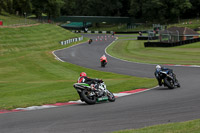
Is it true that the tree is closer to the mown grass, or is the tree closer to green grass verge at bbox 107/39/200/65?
the mown grass

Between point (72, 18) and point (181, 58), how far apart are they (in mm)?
97100

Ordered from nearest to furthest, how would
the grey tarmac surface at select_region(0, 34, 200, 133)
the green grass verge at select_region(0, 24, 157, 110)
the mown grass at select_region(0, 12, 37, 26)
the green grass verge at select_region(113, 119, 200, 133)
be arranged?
1. the green grass verge at select_region(113, 119, 200, 133)
2. the grey tarmac surface at select_region(0, 34, 200, 133)
3. the green grass verge at select_region(0, 24, 157, 110)
4. the mown grass at select_region(0, 12, 37, 26)

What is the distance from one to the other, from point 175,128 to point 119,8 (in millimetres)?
145966

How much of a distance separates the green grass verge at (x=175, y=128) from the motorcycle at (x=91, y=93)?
523 centimetres

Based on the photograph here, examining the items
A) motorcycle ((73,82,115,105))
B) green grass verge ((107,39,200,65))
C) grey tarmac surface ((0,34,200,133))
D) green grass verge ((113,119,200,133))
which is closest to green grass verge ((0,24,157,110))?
motorcycle ((73,82,115,105))

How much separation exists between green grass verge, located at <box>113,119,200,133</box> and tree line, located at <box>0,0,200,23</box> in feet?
355

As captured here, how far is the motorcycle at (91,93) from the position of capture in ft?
50.4

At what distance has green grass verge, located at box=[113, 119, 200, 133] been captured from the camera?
9.76 m

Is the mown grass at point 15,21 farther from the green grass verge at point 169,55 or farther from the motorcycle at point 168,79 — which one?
the motorcycle at point 168,79

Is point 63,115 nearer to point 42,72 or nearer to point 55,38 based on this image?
point 42,72

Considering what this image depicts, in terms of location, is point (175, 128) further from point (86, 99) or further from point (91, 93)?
point (91, 93)

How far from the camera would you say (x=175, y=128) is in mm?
10117

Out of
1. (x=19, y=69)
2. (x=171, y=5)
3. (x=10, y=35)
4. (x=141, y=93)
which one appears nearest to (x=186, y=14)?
(x=171, y=5)

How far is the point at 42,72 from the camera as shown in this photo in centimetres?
3192
